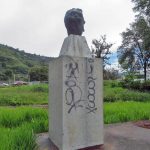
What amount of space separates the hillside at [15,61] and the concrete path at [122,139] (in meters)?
77.1

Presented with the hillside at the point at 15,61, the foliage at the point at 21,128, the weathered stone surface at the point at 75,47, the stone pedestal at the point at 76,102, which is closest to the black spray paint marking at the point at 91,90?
the stone pedestal at the point at 76,102

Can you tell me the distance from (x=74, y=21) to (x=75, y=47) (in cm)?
60

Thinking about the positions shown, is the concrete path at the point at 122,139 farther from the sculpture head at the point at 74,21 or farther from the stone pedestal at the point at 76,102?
the sculpture head at the point at 74,21

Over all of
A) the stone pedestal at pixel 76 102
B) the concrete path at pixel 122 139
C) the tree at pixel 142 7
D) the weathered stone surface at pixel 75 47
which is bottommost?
the concrete path at pixel 122 139

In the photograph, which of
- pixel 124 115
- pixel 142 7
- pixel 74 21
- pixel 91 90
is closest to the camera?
pixel 91 90

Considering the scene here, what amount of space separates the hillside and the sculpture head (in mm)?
77514

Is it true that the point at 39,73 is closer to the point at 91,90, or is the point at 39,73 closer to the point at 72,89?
the point at 91,90

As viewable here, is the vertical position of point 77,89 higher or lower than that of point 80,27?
lower

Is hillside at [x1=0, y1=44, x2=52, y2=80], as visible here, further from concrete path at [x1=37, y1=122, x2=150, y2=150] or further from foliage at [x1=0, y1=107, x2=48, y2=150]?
concrete path at [x1=37, y1=122, x2=150, y2=150]

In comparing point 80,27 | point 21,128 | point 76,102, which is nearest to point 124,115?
point 80,27

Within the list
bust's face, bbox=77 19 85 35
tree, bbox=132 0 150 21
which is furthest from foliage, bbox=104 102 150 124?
tree, bbox=132 0 150 21

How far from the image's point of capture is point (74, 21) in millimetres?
6023

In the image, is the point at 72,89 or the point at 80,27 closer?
the point at 72,89

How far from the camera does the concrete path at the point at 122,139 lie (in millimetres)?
5418
